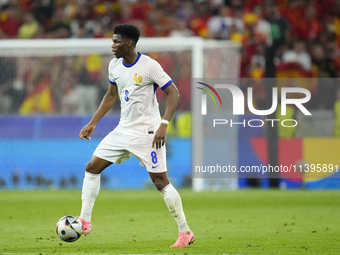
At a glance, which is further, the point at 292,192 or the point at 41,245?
the point at 292,192

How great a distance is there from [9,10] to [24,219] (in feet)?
35.9

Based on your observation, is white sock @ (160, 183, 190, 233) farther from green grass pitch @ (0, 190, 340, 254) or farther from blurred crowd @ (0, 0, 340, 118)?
blurred crowd @ (0, 0, 340, 118)

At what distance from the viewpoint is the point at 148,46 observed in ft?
45.4

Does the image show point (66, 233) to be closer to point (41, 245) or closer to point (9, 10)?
point (41, 245)

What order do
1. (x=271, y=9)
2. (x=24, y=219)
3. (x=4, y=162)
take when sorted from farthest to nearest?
(x=271, y=9), (x=4, y=162), (x=24, y=219)

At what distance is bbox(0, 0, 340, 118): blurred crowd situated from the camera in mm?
15766

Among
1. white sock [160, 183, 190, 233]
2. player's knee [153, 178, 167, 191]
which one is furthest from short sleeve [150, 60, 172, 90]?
white sock [160, 183, 190, 233]

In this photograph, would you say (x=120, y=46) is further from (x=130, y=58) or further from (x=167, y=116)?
(x=167, y=116)

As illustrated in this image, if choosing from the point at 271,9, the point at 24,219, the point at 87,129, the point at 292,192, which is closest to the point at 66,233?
A: the point at 87,129

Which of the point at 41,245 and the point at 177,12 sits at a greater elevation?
the point at 177,12

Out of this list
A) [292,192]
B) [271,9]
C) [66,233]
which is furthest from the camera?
[271,9]

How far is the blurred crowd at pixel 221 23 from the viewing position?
1577cm

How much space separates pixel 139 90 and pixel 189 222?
286cm

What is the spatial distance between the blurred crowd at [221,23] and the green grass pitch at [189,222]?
177 inches
